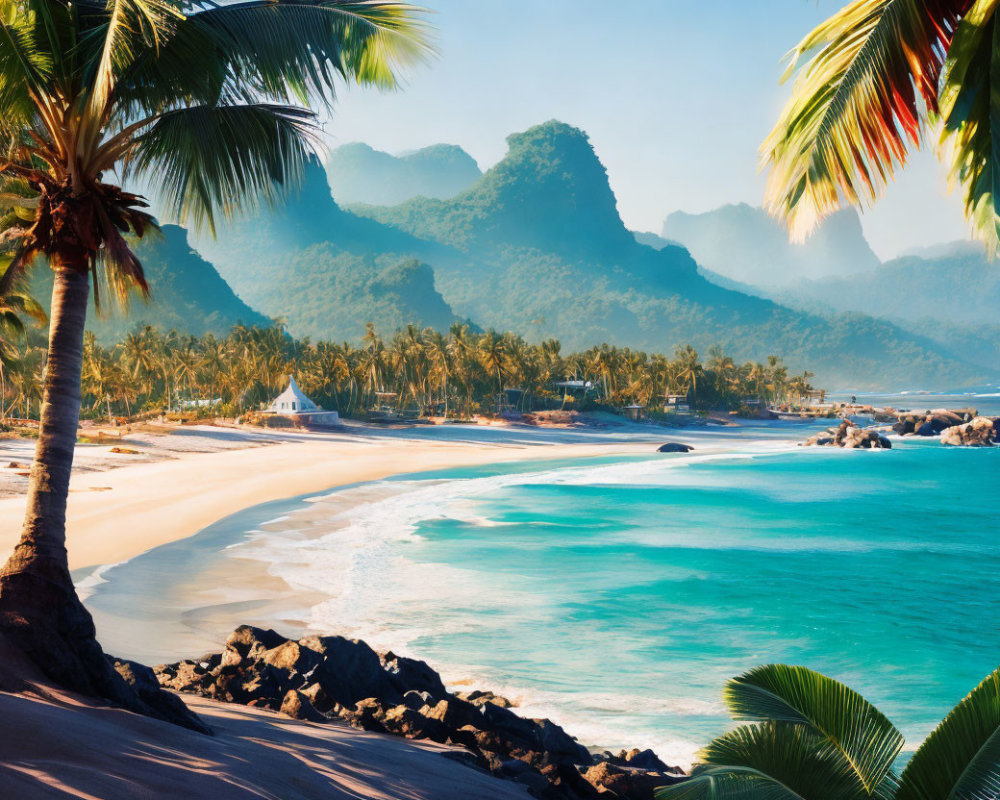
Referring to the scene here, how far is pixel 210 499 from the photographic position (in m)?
22.8

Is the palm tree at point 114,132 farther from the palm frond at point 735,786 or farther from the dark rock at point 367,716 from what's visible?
the palm frond at point 735,786

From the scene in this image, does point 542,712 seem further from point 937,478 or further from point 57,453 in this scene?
point 937,478

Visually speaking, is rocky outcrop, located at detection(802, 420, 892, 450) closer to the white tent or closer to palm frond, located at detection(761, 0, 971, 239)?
the white tent

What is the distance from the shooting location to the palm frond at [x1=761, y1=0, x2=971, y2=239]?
3363 mm

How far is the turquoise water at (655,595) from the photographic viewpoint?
9.95 m

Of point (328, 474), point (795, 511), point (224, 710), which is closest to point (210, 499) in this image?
point (328, 474)

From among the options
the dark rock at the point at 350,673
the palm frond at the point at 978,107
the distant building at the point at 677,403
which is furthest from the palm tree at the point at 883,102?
the distant building at the point at 677,403

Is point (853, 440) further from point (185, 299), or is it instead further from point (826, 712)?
point (185, 299)

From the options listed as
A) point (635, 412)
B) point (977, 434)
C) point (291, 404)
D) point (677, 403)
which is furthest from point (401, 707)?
point (677, 403)

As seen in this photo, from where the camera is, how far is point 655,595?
49.7 feet

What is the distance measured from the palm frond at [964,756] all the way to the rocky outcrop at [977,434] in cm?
7403

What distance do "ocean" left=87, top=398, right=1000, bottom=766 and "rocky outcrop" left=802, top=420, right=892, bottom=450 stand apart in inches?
1372

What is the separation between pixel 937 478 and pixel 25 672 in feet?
155

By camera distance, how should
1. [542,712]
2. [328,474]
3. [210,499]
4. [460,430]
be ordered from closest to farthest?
[542,712] → [210,499] → [328,474] → [460,430]
